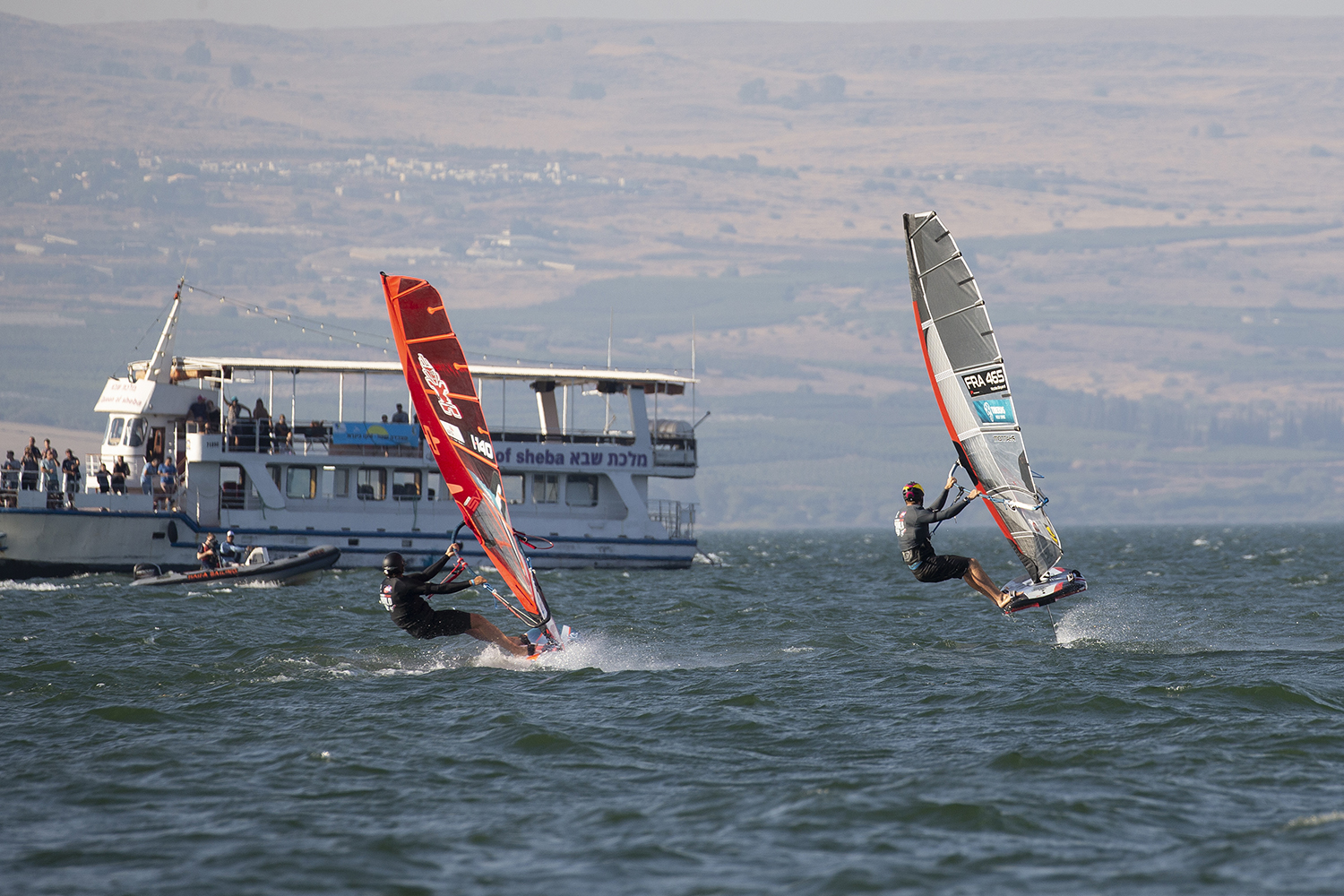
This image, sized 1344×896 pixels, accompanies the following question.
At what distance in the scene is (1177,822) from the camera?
11.6 meters

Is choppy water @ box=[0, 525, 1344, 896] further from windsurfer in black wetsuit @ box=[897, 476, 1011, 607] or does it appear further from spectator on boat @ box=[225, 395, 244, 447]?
spectator on boat @ box=[225, 395, 244, 447]

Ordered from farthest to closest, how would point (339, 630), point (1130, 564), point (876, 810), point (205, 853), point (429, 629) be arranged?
point (1130, 564)
point (339, 630)
point (429, 629)
point (876, 810)
point (205, 853)

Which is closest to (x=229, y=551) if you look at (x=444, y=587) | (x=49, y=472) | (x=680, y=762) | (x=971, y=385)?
(x=49, y=472)

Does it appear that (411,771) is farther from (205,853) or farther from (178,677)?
(178,677)

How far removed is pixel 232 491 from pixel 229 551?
535 centimetres

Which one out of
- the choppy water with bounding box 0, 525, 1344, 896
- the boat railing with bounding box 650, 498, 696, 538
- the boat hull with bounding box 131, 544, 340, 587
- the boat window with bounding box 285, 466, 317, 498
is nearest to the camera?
the choppy water with bounding box 0, 525, 1344, 896

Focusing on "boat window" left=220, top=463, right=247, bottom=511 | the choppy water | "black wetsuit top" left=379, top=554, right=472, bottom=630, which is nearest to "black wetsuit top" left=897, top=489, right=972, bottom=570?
the choppy water

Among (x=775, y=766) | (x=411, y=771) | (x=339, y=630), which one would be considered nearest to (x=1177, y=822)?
(x=775, y=766)

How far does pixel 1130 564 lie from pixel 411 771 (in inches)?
1776

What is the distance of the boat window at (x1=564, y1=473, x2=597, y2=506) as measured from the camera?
44.8 metres

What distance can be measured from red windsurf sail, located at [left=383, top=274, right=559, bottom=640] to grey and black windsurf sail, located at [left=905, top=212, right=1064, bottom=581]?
580cm

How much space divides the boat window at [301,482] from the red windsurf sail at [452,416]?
23.6 meters

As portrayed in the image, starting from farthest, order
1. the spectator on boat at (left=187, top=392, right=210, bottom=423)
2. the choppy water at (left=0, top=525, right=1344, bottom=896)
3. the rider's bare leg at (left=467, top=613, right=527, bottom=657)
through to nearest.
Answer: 1. the spectator on boat at (left=187, top=392, right=210, bottom=423)
2. the rider's bare leg at (left=467, top=613, right=527, bottom=657)
3. the choppy water at (left=0, top=525, right=1344, bottom=896)

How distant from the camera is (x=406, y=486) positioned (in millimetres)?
43750
